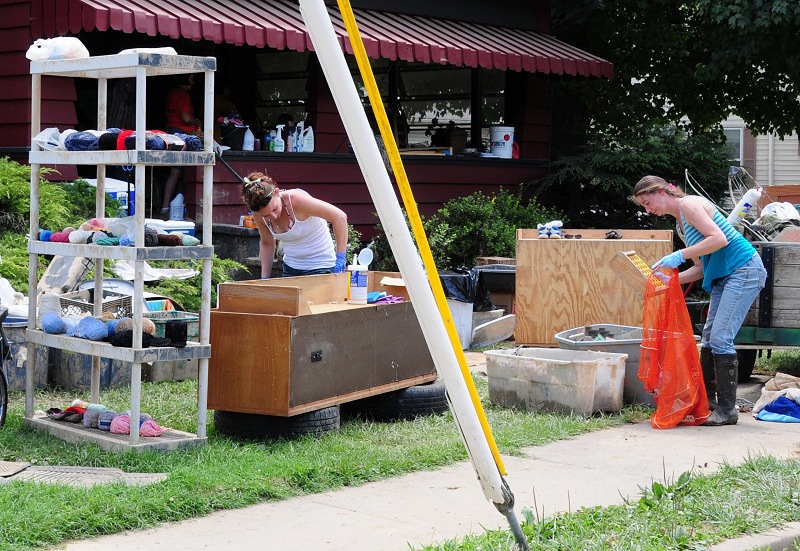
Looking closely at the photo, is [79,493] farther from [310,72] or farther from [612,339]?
[310,72]

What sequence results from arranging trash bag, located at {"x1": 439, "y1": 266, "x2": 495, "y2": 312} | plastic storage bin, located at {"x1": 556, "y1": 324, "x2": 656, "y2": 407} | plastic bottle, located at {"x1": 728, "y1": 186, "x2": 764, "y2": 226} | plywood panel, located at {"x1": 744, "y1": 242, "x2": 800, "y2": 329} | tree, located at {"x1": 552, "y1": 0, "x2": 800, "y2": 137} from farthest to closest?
tree, located at {"x1": 552, "y1": 0, "x2": 800, "y2": 137} < trash bag, located at {"x1": 439, "y1": 266, "x2": 495, "y2": 312} < plastic bottle, located at {"x1": 728, "y1": 186, "x2": 764, "y2": 226} < plywood panel, located at {"x1": 744, "y1": 242, "x2": 800, "y2": 329} < plastic storage bin, located at {"x1": 556, "y1": 324, "x2": 656, "y2": 407}

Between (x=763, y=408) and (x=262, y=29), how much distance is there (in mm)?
6756

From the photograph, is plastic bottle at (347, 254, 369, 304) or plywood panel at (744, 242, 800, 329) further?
plywood panel at (744, 242, 800, 329)

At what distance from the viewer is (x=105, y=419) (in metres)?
6.55

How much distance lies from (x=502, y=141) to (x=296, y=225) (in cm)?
890

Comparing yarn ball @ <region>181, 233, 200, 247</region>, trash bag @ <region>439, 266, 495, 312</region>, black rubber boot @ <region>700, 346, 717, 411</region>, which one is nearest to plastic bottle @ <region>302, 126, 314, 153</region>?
trash bag @ <region>439, 266, 495, 312</region>

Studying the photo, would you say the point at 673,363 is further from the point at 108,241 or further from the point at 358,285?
the point at 108,241

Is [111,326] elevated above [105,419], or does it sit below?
above

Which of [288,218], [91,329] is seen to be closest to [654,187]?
[288,218]

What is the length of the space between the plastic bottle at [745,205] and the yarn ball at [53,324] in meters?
5.41

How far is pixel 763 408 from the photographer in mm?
7957

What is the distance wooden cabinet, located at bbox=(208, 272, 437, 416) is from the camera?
640cm

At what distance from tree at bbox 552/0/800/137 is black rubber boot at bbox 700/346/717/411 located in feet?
28.7

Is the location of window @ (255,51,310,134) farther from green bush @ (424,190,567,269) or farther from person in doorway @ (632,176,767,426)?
person in doorway @ (632,176,767,426)
